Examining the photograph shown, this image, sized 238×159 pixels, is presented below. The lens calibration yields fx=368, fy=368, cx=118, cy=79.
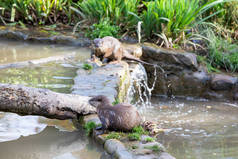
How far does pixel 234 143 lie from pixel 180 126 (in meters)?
0.97

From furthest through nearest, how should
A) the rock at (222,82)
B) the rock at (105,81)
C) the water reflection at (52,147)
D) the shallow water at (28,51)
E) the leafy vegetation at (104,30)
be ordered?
1. the leafy vegetation at (104,30)
2. the shallow water at (28,51)
3. the rock at (222,82)
4. the rock at (105,81)
5. the water reflection at (52,147)

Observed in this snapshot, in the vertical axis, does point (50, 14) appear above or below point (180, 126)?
above

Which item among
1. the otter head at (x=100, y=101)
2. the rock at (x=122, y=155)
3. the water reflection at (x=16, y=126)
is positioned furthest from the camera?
the water reflection at (x=16, y=126)

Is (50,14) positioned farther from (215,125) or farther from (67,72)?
(215,125)

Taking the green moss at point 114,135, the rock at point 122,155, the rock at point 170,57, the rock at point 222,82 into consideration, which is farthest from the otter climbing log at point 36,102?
the rock at point 222,82

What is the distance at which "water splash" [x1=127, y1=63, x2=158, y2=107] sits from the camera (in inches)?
280

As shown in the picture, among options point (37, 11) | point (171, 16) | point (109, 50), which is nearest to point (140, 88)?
point (109, 50)

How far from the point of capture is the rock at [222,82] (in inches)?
287

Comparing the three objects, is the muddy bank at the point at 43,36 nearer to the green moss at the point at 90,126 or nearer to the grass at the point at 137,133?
the green moss at the point at 90,126

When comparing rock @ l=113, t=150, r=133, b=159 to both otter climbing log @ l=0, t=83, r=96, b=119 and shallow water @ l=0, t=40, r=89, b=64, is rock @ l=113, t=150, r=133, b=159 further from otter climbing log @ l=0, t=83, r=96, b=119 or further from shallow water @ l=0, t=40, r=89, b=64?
shallow water @ l=0, t=40, r=89, b=64

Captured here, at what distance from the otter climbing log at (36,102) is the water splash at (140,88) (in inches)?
93.0

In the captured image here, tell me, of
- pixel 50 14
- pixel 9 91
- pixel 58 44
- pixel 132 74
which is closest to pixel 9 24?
pixel 50 14

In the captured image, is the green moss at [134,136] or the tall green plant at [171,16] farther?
the tall green plant at [171,16]

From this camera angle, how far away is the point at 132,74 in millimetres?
7117
